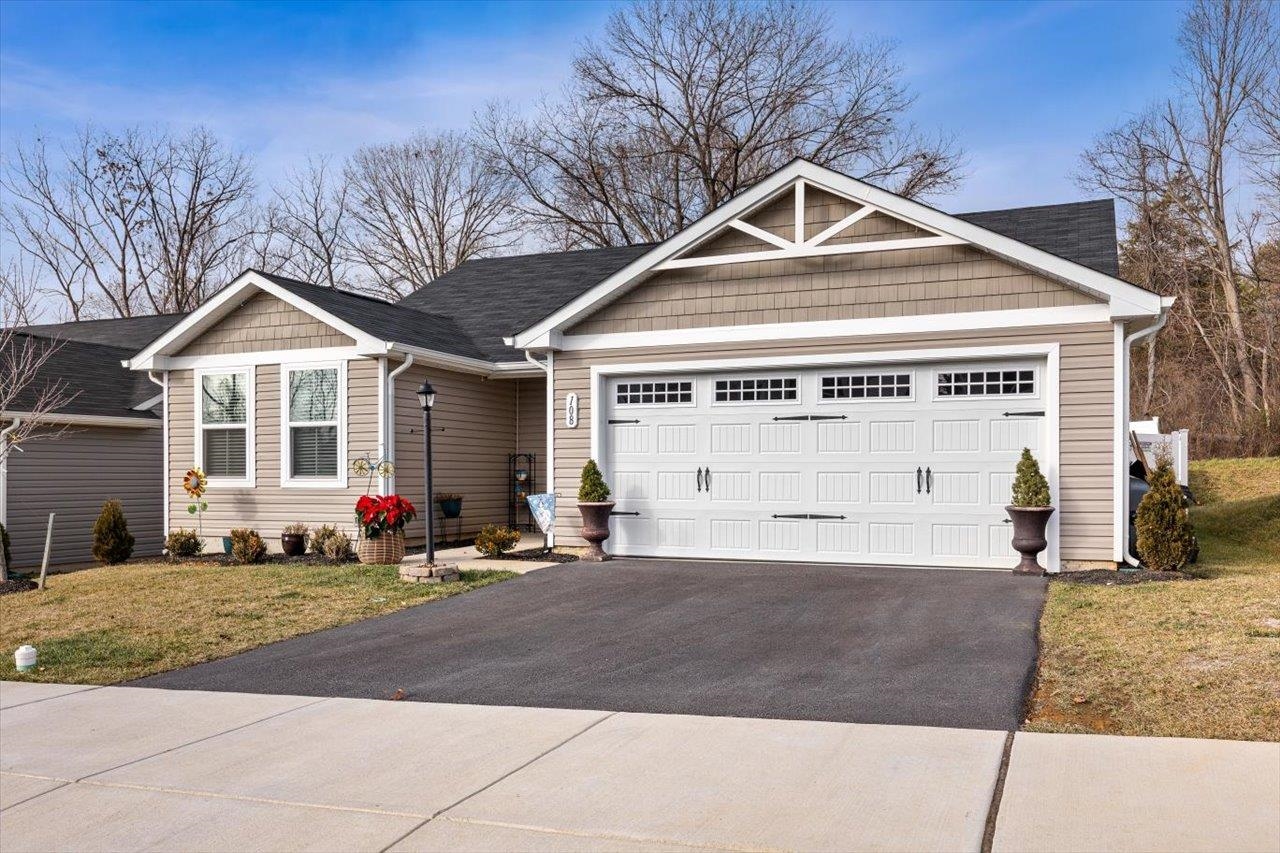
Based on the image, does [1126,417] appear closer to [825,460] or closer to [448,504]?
[825,460]

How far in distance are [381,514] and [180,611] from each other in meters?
3.04

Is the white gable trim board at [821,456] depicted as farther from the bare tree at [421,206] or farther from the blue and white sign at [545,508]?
the bare tree at [421,206]

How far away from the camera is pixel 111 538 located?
1487 centimetres

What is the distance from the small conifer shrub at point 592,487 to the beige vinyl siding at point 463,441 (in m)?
2.44

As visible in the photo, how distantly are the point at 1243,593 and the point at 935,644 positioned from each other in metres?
3.21

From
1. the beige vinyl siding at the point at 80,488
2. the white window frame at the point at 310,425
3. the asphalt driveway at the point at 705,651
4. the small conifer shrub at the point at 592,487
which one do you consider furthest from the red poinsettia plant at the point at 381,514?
the beige vinyl siding at the point at 80,488

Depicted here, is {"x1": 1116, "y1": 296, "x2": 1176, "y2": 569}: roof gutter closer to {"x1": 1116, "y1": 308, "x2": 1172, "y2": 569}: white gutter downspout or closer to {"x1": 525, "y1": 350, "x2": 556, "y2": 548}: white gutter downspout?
{"x1": 1116, "y1": 308, "x2": 1172, "y2": 569}: white gutter downspout

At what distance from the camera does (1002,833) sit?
12.8 ft

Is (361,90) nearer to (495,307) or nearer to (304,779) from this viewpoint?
(495,307)

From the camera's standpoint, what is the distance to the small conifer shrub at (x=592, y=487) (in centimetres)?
1245

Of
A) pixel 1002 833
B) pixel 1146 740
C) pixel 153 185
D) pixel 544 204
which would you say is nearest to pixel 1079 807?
pixel 1002 833

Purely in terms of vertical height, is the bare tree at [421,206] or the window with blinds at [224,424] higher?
the bare tree at [421,206]

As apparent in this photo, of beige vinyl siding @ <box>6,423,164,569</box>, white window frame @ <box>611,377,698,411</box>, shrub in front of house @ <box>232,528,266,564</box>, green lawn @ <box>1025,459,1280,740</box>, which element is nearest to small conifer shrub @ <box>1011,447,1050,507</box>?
green lawn @ <box>1025,459,1280,740</box>

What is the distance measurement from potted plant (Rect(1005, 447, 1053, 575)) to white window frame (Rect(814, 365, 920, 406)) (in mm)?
1496
